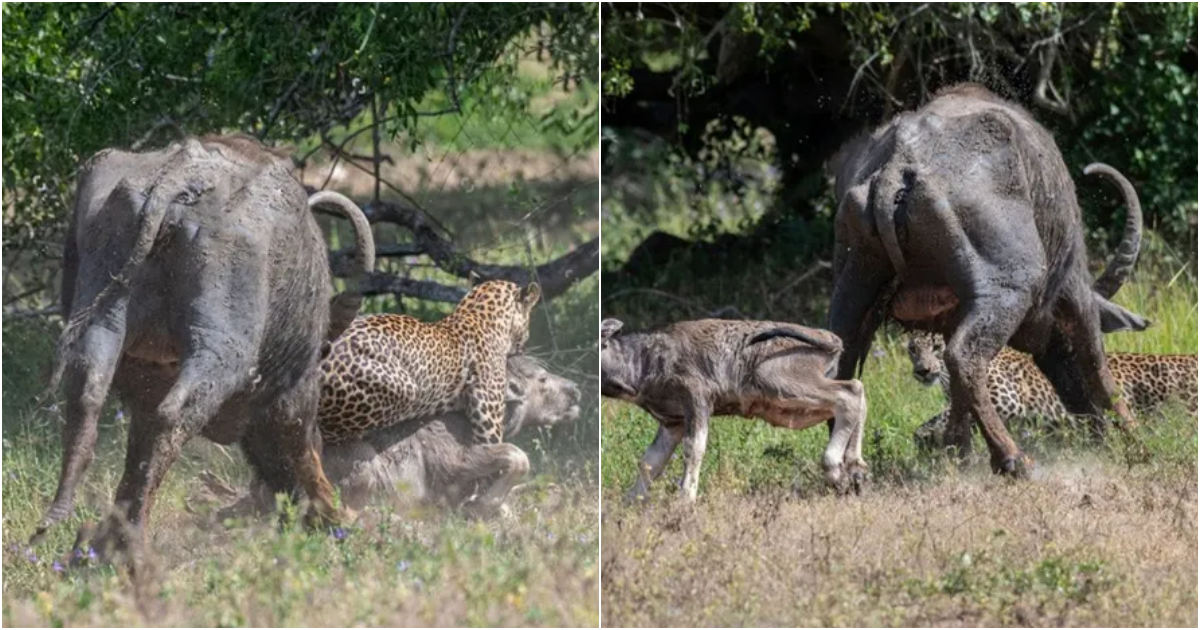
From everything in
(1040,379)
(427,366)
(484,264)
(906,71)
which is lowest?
(1040,379)

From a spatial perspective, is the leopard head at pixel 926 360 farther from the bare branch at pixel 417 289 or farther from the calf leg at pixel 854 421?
the bare branch at pixel 417 289

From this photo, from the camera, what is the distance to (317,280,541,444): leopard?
24.8 feet

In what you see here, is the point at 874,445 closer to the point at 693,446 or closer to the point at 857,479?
the point at 857,479

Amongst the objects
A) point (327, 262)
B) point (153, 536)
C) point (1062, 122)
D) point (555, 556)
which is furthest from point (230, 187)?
point (1062, 122)

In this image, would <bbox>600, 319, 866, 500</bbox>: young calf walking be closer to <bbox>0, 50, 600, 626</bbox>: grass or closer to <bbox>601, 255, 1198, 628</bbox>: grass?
<bbox>601, 255, 1198, 628</bbox>: grass

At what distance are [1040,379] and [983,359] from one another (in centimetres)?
210

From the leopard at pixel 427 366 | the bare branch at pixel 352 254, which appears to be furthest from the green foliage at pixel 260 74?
the leopard at pixel 427 366

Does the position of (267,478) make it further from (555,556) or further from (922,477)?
(922,477)

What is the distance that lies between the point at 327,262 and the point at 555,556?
1.39m

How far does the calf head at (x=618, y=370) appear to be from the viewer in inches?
289

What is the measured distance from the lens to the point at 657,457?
24.1ft

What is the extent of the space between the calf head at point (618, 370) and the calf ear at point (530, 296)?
97 cm

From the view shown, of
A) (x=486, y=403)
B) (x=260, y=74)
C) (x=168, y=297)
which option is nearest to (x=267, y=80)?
(x=260, y=74)

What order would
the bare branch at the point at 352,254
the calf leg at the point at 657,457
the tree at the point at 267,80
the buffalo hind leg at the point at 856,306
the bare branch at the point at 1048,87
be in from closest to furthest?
1. the calf leg at the point at 657,457
2. the buffalo hind leg at the point at 856,306
3. the bare branch at the point at 352,254
4. the tree at the point at 267,80
5. the bare branch at the point at 1048,87
